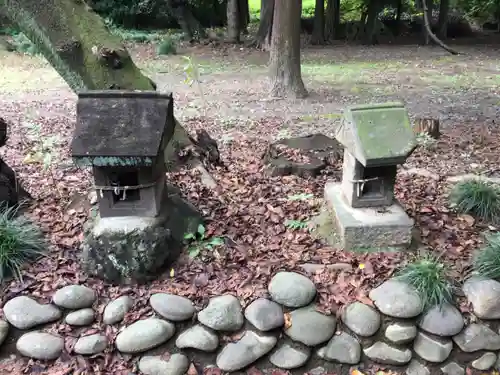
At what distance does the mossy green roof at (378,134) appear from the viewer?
3.36 metres

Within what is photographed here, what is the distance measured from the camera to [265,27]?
16.8 meters

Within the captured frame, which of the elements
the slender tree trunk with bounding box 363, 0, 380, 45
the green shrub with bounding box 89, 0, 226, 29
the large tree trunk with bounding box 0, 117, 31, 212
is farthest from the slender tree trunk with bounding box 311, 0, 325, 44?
the large tree trunk with bounding box 0, 117, 31, 212

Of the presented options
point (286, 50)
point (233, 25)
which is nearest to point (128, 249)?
point (286, 50)

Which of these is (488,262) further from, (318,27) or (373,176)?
(318,27)

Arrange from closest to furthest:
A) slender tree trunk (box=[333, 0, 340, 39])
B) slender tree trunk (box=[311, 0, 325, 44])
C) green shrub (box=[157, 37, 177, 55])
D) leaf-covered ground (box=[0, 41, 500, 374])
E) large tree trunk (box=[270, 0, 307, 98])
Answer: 1. leaf-covered ground (box=[0, 41, 500, 374])
2. large tree trunk (box=[270, 0, 307, 98])
3. green shrub (box=[157, 37, 177, 55])
4. slender tree trunk (box=[311, 0, 325, 44])
5. slender tree trunk (box=[333, 0, 340, 39])

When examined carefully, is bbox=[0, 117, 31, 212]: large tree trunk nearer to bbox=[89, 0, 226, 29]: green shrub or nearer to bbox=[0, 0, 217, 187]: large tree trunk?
bbox=[0, 0, 217, 187]: large tree trunk

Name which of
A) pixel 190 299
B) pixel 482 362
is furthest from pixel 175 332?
pixel 482 362

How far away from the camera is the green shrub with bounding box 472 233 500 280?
Result: 3.38 m

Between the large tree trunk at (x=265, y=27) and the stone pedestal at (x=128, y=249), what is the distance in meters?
13.6

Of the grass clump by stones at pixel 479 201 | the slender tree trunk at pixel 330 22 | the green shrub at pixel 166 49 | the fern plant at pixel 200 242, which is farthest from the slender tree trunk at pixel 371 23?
the fern plant at pixel 200 242

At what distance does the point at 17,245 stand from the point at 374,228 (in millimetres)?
2696

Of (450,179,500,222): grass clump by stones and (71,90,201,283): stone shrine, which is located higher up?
(71,90,201,283): stone shrine

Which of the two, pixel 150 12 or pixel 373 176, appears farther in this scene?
pixel 150 12

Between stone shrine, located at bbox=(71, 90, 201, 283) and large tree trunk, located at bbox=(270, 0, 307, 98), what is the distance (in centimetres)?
612
